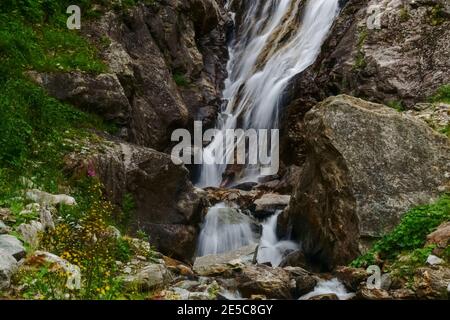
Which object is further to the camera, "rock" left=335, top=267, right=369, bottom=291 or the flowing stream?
the flowing stream

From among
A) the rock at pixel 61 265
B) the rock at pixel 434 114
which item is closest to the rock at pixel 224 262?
the rock at pixel 61 265

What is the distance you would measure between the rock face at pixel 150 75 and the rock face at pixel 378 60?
3.44m

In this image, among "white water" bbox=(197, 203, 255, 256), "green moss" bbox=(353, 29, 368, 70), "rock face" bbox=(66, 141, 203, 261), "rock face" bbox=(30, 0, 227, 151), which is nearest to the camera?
"rock face" bbox=(66, 141, 203, 261)

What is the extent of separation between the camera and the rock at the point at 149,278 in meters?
6.08

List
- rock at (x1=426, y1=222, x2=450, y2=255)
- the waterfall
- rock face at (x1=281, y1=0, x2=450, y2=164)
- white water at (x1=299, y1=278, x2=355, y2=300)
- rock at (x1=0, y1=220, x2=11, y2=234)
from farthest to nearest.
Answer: the waterfall
rock face at (x1=281, y1=0, x2=450, y2=164)
white water at (x1=299, y1=278, x2=355, y2=300)
rock at (x1=426, y1=222, x2=450, y2=255)
rock at (x1=0, y1=220, x2=11, y2=234)

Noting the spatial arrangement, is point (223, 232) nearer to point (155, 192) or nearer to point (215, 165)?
point (155, 192)

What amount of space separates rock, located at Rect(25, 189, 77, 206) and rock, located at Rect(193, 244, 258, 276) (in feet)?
9.05

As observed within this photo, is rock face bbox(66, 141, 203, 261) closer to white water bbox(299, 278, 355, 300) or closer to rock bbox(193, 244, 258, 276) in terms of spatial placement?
rock bbox(193, 244, 258, 276)

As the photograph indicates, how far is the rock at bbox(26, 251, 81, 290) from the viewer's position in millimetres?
4883

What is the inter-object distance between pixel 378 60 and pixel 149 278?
35.5 feet

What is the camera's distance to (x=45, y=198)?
700 centimetres

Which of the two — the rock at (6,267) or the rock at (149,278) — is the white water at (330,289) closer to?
the rock at (149,278)

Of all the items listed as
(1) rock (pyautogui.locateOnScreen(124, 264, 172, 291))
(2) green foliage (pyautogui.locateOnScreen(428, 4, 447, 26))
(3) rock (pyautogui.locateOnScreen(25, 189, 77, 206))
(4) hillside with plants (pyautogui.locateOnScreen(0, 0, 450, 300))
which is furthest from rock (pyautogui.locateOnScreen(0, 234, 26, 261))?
(2) green foliage (pyautogui.locateOnScreen(428, 4, 447, 26))

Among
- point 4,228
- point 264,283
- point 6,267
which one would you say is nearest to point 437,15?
point 264,283
